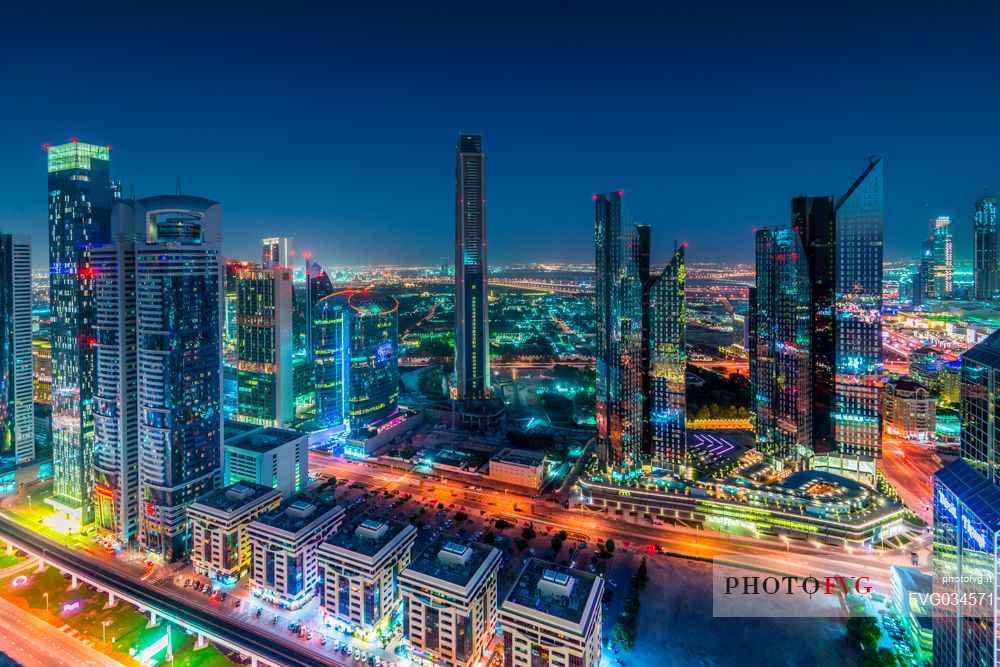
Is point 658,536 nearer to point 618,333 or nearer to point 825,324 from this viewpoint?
point 618,333

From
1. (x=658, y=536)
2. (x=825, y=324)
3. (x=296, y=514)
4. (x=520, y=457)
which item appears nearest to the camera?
(x=296, y=514)

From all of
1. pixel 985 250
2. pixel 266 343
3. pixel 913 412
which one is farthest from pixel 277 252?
pixel 985 250

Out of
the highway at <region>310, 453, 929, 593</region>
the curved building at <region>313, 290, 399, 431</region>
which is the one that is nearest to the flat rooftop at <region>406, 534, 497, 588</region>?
the highway at <region>310, 453, 929, 593</region>

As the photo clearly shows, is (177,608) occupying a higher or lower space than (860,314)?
lower

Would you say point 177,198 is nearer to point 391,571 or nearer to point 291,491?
point 291,491

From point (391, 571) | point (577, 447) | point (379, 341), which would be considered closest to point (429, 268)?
point (379, 341)

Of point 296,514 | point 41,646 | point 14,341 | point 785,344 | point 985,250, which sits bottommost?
point 41,646
